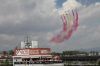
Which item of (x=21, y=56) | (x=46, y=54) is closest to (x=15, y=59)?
(x=21, y=56)

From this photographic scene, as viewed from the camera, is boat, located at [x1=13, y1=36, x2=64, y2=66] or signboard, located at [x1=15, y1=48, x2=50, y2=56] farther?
signboard, located at [x1=15, y1=48, x2=50, y2=56]

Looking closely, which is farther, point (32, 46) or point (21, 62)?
point (32, 46)

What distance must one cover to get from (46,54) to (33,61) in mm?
6848

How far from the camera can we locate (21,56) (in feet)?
553

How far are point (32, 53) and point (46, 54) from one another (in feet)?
21.2

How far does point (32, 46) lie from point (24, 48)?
9.84 metres

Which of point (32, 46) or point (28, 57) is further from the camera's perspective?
point (32, 46)

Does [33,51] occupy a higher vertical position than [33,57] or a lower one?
higher

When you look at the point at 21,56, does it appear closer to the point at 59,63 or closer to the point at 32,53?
the point at 32,53

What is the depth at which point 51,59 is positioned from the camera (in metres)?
165

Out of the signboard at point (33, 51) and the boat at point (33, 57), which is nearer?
the boat at point (33, 57)

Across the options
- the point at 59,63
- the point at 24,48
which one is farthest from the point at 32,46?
the point at 59,63

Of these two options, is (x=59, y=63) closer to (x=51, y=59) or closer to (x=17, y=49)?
(x=51, y=59)

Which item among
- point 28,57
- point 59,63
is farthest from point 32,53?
point 59,63
